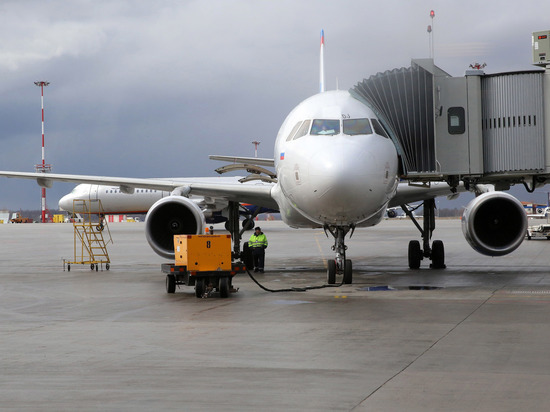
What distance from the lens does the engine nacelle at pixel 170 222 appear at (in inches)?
678

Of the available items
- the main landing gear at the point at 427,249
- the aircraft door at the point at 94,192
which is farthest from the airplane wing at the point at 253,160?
the aircraft door at the point at 94,192

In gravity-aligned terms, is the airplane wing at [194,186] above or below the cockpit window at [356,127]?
below

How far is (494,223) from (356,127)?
4.48 meters

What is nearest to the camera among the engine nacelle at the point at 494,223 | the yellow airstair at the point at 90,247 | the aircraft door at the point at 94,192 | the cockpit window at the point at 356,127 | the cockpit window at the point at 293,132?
the cockpit window at the point at 356,127

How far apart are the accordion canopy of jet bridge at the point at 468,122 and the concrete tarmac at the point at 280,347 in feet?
7.67

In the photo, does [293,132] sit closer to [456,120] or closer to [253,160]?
[456,120]

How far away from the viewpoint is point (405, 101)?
15344 mm

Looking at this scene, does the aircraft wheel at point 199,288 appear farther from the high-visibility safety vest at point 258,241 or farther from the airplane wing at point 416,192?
the airplane wing at point 416,192

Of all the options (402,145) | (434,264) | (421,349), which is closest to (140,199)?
(434,264)

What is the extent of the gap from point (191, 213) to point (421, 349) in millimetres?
10360

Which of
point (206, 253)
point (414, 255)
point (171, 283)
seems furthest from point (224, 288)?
point (414, 255)

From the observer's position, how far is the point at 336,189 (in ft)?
43.0

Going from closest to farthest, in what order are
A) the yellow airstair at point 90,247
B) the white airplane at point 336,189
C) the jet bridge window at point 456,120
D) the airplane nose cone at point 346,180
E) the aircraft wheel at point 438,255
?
the airplane nose cone at point 346,180
the white airplane at point 336,189
the jet bridge window at point 456,120
the aircraft wheel at point 438,255
the yellow airstair at point 90,247

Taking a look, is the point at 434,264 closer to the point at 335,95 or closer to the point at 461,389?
the point at 335,95
